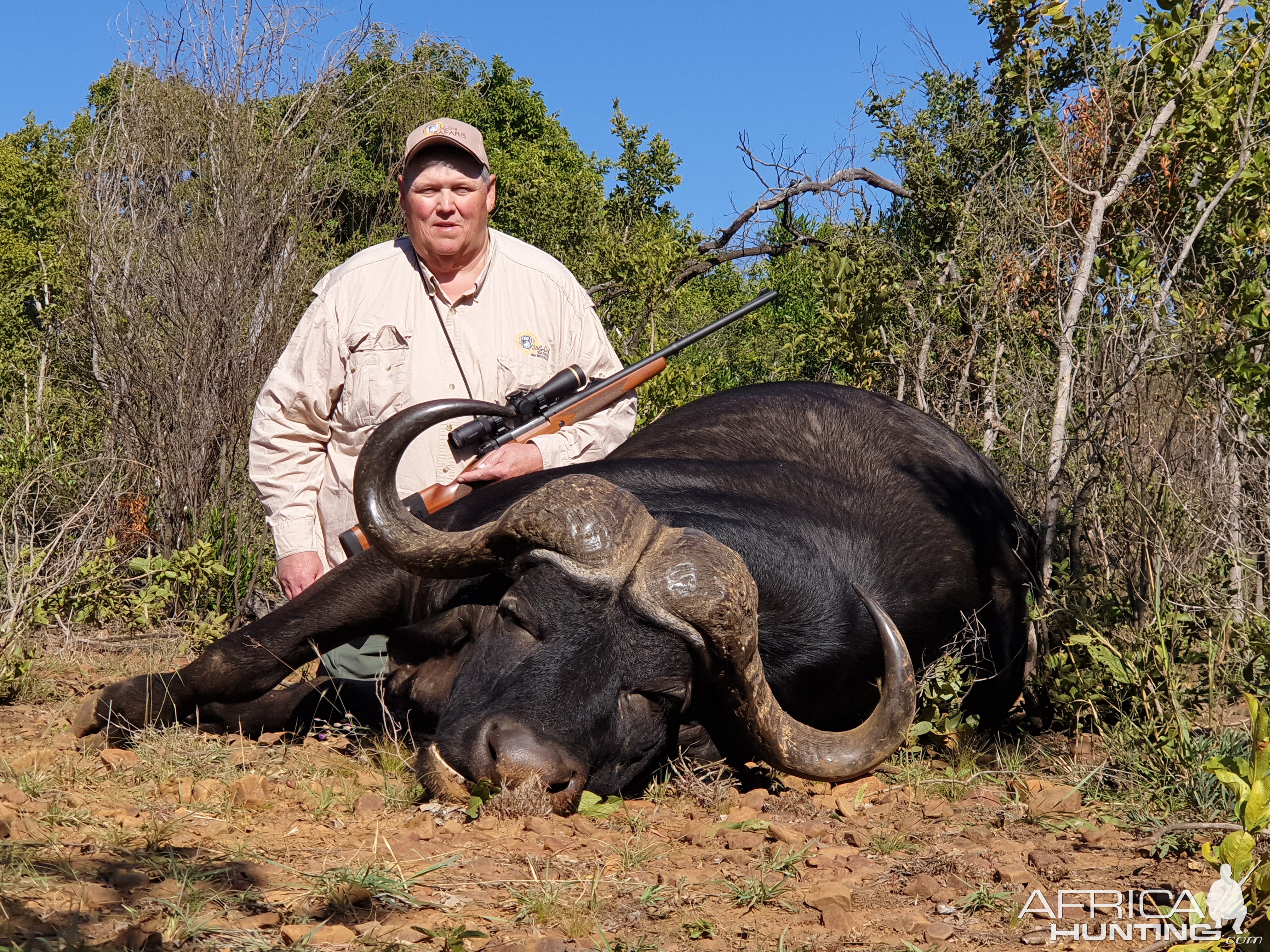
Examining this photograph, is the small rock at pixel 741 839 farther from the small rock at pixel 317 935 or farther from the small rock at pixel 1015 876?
the small rock at pixel 317 935

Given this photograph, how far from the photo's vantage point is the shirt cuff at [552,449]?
5098 mm

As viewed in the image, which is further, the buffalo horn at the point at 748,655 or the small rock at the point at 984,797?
the small rock at the point at 984,797

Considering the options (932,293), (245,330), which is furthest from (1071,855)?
(245,330)

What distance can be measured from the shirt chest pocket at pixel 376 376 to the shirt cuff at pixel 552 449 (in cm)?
62

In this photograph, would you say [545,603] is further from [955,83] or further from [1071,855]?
[955,83]

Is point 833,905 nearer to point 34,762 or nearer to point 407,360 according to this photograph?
point 34,762

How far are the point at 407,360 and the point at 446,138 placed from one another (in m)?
1.01

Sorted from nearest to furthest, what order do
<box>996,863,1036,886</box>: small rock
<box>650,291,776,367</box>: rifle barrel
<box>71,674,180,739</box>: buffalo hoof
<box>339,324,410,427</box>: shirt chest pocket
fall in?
1. <box>996,863,1036,886</box>: small rock
2. <box>71,674,180,739</box>: buffalo hoof
3. <box>339,324,410,427</box>: shirt chest pocket
4. <box>650,291,776,367</box>: rifle barrel

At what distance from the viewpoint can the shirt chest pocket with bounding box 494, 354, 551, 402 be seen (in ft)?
17.6

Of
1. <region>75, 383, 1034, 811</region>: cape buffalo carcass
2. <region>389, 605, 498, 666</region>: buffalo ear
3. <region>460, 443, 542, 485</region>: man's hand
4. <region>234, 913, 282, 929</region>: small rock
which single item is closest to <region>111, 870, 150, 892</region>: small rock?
<region>234, 913, 282, 929</region>: small rock

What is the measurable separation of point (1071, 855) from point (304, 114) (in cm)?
671

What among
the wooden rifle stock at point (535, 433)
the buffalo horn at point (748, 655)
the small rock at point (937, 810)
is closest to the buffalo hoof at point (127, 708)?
the wooden rifle stock at point (535, 433)

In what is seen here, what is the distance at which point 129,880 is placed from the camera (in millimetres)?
2730

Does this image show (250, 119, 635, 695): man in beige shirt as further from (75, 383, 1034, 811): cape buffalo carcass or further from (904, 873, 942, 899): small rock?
(904, 873, 942, 899): small rock
